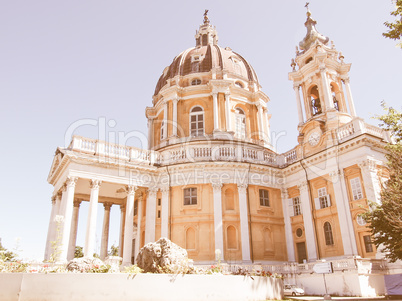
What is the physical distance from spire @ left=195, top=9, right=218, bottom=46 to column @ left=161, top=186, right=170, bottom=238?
23251 millimetres

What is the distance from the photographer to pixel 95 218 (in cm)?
2253

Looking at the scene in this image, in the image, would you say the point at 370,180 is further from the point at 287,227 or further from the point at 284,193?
the point at 287,227

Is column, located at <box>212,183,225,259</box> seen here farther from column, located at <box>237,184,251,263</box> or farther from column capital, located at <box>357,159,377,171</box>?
column capital, located at <box>357,159,377,171</box>

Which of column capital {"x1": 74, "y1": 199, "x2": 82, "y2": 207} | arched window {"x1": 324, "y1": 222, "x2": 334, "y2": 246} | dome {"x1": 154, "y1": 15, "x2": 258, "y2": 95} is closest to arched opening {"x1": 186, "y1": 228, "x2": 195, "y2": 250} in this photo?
arched window {"x1": 324, "y1": 222, "x2": 334, "y2": 246}

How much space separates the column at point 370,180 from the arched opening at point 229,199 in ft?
30.8

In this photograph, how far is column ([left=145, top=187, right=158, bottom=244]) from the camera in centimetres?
2445

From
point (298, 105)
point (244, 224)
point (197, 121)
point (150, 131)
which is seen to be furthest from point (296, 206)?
point (150, 131)

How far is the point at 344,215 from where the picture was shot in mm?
21734

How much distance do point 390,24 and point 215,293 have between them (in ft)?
38.1

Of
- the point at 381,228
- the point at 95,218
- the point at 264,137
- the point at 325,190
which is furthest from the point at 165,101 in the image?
the point at 381,228

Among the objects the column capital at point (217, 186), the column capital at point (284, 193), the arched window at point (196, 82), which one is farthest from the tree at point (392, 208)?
the arched window at point (196, 82)

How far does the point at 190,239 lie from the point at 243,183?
19.1 feet

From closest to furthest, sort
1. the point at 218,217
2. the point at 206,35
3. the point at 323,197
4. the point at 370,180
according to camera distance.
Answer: the point at 370,180 < the point at 323,197 < the point at 218,217 < the point at 206,35

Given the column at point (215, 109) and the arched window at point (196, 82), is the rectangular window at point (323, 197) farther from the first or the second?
the arched window at point (196, 82)
